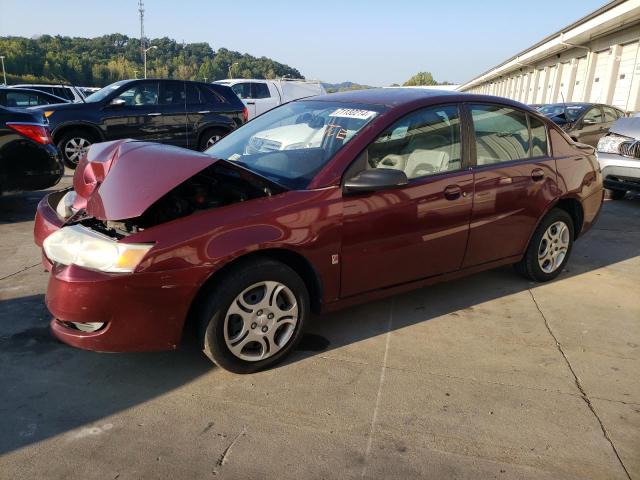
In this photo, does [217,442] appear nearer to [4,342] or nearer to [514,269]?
[4,342]

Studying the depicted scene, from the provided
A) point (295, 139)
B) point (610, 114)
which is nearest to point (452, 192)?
point (295, 139)

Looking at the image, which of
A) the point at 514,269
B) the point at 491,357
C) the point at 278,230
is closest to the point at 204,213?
the point at 278,230

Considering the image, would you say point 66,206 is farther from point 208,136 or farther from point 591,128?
point 591,128

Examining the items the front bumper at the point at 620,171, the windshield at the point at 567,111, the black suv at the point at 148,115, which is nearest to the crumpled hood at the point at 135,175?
the black suv at the point at 148,115

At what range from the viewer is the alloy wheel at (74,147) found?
9.28 m

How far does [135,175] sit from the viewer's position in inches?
110

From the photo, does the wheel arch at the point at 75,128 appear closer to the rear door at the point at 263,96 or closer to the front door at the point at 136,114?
the front door at the point at 136,114

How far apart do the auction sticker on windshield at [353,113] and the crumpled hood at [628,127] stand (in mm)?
5762

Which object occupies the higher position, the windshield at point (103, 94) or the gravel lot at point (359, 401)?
the windshield at point (103, 94)

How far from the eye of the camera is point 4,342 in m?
3.29

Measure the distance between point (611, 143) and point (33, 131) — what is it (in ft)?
26.3

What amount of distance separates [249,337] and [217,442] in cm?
64

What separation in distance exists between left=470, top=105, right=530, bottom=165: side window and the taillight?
17.1ft

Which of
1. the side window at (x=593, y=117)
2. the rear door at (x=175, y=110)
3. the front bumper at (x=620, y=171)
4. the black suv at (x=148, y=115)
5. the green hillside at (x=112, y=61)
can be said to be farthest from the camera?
the green hillside at (x=112, y=61)
